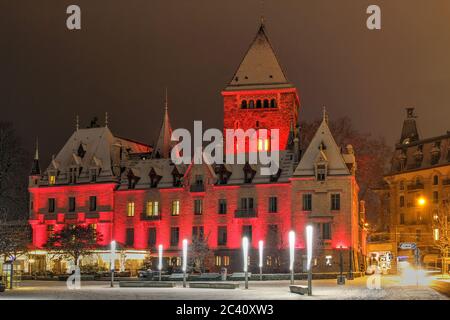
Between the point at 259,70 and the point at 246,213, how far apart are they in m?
22.6

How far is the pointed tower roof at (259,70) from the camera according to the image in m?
103

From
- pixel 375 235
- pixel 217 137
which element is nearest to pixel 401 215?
pixel 375 235

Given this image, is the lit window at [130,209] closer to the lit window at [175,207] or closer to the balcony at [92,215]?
the balcony at [92,215]

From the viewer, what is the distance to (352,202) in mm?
85000

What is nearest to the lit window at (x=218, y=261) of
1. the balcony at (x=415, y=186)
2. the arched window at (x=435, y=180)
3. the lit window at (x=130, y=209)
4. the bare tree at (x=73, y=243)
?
the lit window at (x=130, y=209)

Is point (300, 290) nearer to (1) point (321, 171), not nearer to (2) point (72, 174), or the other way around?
(1) point (321, 171)

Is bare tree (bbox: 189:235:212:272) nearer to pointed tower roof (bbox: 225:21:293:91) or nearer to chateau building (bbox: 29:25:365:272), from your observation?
chateau building (bbox: 29:25:365:272)

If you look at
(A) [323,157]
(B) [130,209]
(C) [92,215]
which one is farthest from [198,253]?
(C) [92,215]

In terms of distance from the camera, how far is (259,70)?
105m

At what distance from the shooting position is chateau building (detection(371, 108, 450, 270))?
10694cm

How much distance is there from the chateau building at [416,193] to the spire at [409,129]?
4157 mm

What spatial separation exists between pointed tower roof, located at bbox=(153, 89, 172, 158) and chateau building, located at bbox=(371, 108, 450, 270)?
2855 centimetres
